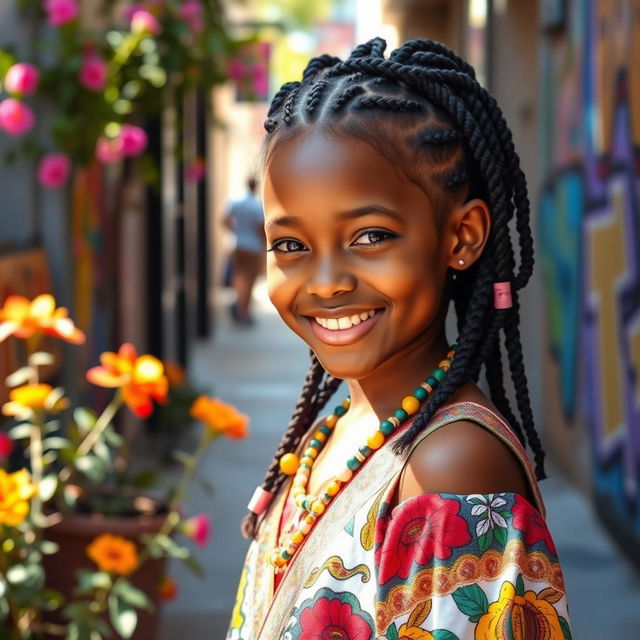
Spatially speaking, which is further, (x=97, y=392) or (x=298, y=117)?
(x=97, y=392)

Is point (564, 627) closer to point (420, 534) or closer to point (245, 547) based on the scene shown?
point (420, 534)

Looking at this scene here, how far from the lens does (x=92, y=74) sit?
16.4 feet

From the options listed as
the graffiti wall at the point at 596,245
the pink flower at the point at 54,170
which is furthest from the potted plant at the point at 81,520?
the graffiti wall at the point at 596,245

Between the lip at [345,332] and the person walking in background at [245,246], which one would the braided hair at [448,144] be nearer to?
the lip at [345,332]

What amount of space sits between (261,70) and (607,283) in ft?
7.48

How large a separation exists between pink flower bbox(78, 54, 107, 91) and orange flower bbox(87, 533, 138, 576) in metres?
2.24

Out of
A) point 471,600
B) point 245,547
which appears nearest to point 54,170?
point 245,547

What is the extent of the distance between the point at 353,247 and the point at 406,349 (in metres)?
0.18

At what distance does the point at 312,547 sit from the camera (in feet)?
4.64

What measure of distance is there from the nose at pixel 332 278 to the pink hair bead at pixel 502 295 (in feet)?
0.60

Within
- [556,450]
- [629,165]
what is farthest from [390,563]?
[556,450]

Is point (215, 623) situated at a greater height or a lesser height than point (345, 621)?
lesser

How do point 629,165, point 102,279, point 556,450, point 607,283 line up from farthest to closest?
1. point 556,450
2. point 102,279
3. point 607,283
4. point 629,165

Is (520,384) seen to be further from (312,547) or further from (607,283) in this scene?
(607,283)
